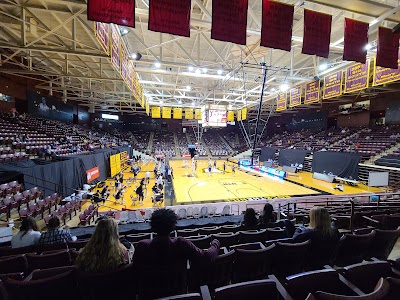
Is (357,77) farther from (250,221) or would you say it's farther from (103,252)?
(103,252)

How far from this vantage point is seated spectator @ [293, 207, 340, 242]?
2400 millimetres

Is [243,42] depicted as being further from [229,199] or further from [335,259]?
[229,199]

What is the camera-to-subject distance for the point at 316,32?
541cm

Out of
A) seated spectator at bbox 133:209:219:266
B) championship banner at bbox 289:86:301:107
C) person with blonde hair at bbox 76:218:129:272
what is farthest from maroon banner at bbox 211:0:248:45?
championship banner at bbox 289:86:301:107

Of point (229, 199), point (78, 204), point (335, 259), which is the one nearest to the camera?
point (335, 259)

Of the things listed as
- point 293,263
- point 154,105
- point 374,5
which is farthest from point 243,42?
point 154,105

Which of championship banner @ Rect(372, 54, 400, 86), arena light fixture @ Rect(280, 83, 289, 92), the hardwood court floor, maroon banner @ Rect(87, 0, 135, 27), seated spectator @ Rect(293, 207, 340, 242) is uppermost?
arena light fixture @ Rect(280, 83, 289, 92)

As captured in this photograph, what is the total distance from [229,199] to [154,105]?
16870 millimetres

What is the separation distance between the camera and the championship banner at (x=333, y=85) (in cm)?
1108

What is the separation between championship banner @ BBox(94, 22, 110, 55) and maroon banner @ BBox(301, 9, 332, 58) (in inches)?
227

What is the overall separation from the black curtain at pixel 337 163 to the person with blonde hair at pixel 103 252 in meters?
18.5

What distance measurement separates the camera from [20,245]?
3.06 m

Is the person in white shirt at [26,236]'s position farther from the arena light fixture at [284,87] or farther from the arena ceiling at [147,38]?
the arena light fixture at [284,87]

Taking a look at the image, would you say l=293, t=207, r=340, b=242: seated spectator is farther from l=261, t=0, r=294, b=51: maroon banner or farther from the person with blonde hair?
l=261, t=0, r=294, b=51: maroon banner
